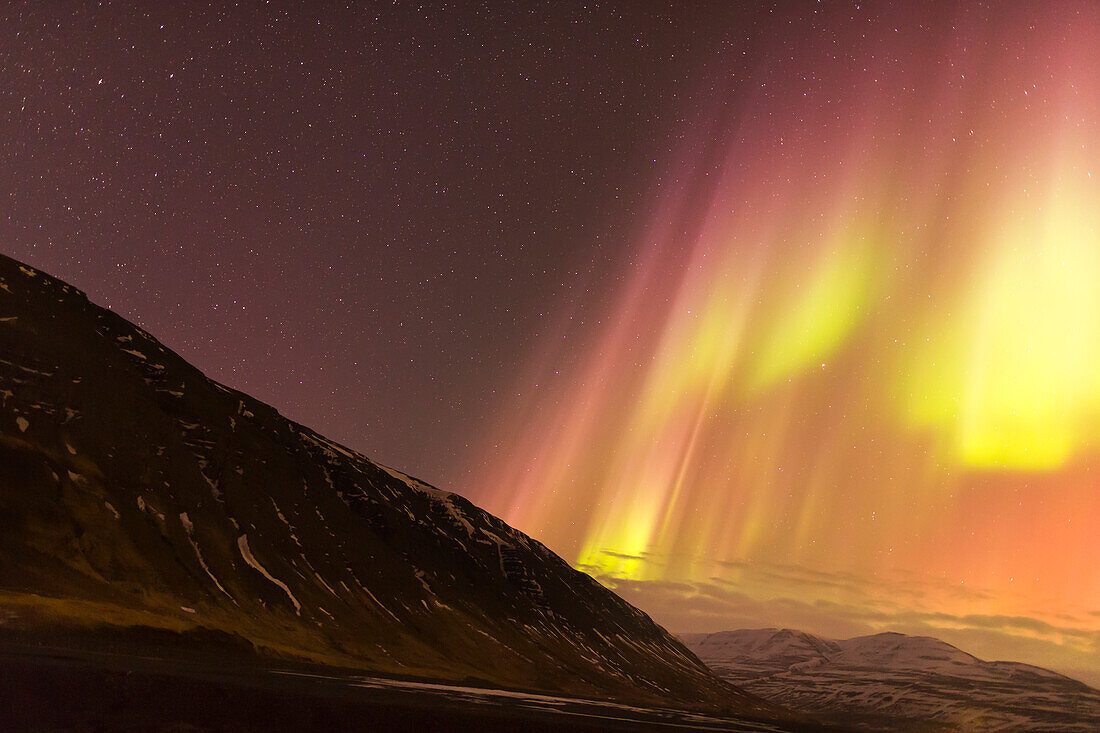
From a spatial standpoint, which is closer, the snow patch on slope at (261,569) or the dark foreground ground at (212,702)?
the dark foreground ground at (212,702)

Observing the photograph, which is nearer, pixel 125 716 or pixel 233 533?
pixel 125 716

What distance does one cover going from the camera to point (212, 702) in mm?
64438

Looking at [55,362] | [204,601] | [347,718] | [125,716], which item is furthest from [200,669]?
[55,362]

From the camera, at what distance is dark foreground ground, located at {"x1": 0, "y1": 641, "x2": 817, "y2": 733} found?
158 feet

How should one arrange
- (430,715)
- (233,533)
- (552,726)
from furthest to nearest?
(233,533) → (552,726) → (430,715)

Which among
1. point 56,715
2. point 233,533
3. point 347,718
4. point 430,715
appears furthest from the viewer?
point 233,533

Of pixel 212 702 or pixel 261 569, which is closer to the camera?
pixel 212 702

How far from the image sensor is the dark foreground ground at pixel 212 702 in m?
48.2

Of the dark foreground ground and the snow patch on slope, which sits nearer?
the dark foreground ground

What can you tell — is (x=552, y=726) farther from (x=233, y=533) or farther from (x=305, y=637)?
(x=233, y=533)

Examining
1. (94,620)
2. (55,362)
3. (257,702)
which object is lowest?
(94,620)

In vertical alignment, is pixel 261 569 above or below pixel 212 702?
below

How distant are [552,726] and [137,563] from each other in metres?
97.3

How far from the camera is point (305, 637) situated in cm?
16275
